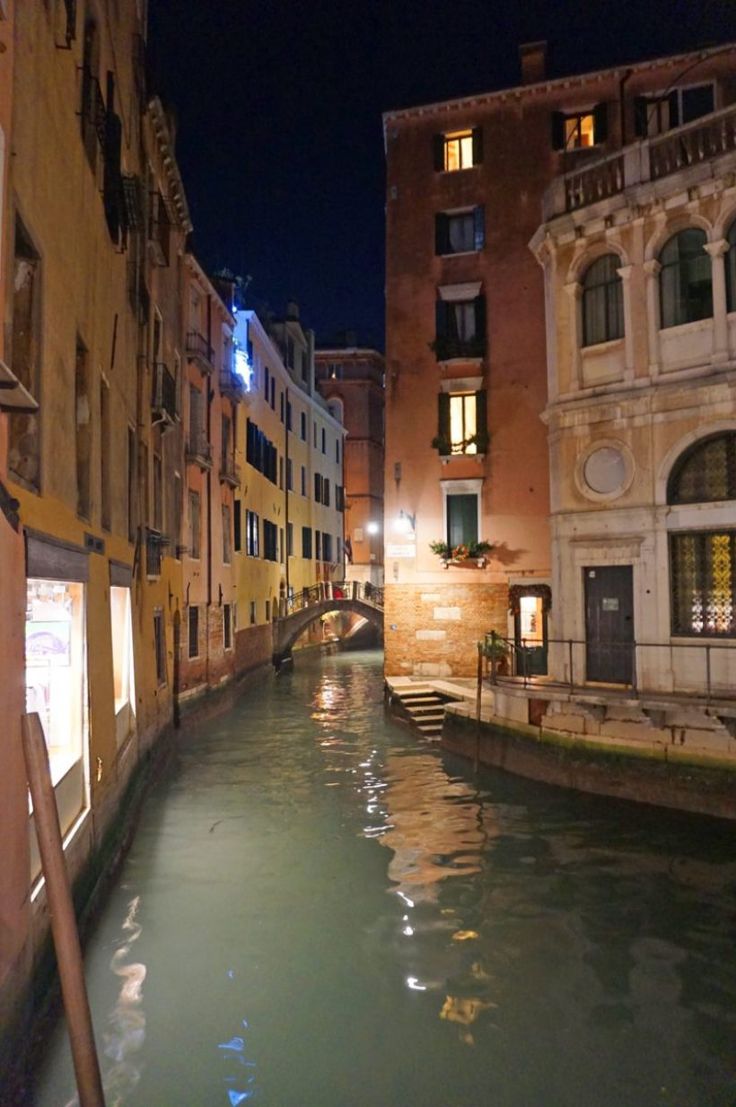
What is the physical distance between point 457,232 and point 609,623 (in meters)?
12.0

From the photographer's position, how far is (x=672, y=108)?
1945 cm

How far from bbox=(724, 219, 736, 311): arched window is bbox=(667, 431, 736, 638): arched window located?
2.02 metres

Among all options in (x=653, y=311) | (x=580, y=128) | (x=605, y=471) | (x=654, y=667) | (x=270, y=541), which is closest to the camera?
(x=654, y=667)

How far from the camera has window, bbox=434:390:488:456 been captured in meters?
20.7

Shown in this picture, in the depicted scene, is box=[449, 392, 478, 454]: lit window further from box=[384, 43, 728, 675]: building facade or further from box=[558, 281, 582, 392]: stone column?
box=[558, 281, 582, 392]: stone column

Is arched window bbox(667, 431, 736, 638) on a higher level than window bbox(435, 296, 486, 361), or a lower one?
lower

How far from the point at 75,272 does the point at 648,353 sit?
946 centimetres

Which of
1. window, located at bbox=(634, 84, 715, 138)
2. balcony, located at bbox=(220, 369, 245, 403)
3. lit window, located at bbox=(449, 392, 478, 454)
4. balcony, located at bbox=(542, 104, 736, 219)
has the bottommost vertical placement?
lit window, located at bbox=(449, 392, 478, 454)

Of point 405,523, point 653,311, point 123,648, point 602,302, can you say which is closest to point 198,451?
point 405,523

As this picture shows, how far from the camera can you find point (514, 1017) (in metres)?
6.28

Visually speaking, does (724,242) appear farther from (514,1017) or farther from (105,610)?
(514,1017)

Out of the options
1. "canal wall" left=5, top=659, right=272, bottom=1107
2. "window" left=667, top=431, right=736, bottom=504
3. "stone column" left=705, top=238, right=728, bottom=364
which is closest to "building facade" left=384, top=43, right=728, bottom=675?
"window" left=667, top=431, right=736, bottom=504

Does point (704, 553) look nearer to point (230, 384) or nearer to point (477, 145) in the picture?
point (477, 145)

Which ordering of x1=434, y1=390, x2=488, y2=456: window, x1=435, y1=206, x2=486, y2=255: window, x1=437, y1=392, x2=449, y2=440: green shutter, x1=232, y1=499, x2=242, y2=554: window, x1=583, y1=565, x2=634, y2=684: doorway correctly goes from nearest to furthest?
x1=583, y1=565, x2=634, y2=684: doorway, x1=434, y1=390, x2=488, y2=456: window, x1=437, y1=392, x2=449, y2=440: green shutter, x1=435, y1=206, x2=486, y2=255: window, x1=232, y1=499, x2=242, y2=554: window
